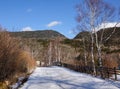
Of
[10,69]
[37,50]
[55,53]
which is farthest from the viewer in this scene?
[37,50]

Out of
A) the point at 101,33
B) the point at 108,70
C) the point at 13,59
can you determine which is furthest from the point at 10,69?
the point at 101,33

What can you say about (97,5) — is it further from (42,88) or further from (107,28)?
(42,88)

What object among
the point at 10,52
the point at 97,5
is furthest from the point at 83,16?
the point at 10,52

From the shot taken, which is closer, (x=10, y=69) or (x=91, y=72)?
(x=10, y=69)

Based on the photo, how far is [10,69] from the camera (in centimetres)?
3158

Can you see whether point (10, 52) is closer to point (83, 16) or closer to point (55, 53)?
point (83, 16)

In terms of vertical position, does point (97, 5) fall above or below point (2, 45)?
above

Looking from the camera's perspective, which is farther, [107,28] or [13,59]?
[107,28]

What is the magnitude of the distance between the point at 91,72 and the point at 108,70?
9.08 metres

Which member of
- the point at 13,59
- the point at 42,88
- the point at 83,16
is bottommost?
the point at 42,88

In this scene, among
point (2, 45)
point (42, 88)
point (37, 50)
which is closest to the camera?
point (42, 88)

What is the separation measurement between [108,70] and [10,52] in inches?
368

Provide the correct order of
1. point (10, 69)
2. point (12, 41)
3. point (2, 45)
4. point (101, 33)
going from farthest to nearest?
point (101, 33)
point (10, 69)
point (12, 41)
point (2, 45)

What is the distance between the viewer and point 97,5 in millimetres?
37969
